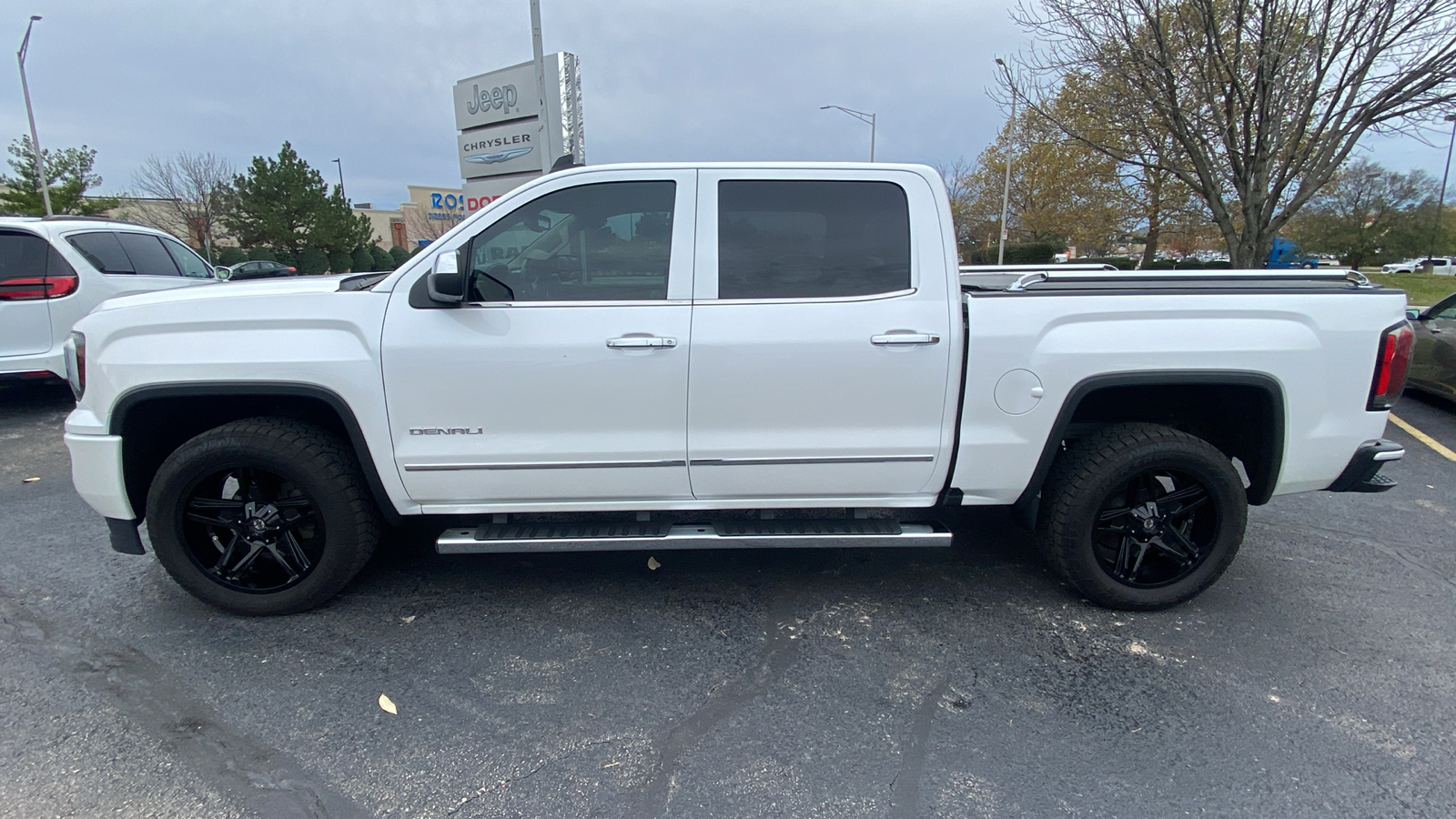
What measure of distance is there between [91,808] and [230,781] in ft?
1.15

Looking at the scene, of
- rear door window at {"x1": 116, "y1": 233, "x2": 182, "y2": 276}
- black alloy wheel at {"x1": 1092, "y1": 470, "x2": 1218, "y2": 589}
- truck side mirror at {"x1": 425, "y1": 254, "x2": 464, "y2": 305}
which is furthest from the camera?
rear door window at {"x1": 116, "y1": 233, "x2": 182, "y2": 276}

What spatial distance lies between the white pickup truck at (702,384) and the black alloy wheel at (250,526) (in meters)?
0.01

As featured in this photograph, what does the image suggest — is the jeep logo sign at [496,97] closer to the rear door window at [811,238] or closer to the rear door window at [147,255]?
the rear door window at [147,255]

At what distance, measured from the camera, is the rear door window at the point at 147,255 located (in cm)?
704

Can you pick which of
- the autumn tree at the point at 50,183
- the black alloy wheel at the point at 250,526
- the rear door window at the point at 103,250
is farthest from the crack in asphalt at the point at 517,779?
the autumn tree at the point at 50,183

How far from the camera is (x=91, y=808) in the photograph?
2094mm

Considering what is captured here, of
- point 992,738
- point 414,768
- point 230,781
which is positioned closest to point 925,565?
point 992,738

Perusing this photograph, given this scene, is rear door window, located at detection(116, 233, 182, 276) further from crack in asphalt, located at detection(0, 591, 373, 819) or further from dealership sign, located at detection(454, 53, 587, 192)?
dealership sign, located at detection(454, 53, 587, 192)

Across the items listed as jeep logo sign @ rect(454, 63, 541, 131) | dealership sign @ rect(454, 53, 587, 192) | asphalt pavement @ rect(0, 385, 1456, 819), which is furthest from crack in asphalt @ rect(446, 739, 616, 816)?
jeep logo sign @ rect(454, 63, 541, 131)

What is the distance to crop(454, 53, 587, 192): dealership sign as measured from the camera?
1197 centimetres

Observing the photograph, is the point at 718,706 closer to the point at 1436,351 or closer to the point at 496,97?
the point at 1436,351

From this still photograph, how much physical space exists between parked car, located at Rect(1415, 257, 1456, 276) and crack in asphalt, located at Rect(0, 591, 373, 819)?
55555mm

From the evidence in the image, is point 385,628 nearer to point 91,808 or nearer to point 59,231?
point 91,808

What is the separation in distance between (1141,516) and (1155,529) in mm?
79
